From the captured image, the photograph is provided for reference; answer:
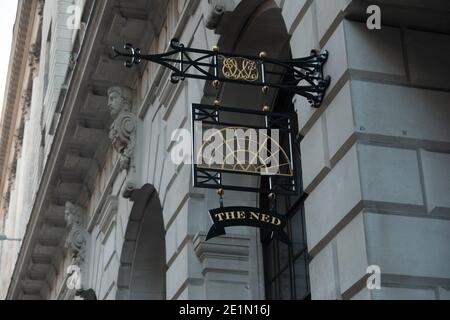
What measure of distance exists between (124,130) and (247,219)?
26.5ft

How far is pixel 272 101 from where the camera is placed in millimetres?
12680

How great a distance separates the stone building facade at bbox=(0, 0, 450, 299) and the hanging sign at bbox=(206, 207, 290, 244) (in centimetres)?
33

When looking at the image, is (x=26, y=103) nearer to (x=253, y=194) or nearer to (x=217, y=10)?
(x=253, y=194)

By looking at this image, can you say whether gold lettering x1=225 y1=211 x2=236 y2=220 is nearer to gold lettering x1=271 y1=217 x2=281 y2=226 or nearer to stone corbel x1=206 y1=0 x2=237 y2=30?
gold lettering x1=271 y1=217 x2=281 y2=226

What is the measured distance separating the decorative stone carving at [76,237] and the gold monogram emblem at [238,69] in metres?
12.2

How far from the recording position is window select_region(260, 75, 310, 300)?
11.4 metres

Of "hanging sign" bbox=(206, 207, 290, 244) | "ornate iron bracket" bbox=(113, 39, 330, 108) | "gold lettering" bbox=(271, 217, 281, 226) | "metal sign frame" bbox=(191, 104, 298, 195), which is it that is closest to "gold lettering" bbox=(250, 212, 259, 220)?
"hanging sign" bbox=(206, 207, 290, 244)

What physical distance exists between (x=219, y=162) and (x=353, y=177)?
3.05 metres

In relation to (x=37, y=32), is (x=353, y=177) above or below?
below

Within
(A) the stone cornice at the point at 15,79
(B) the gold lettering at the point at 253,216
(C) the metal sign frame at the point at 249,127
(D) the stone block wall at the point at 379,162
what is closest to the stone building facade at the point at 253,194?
(D) the stone block wall at the point at 379,162

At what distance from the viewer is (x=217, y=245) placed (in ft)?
39.7
